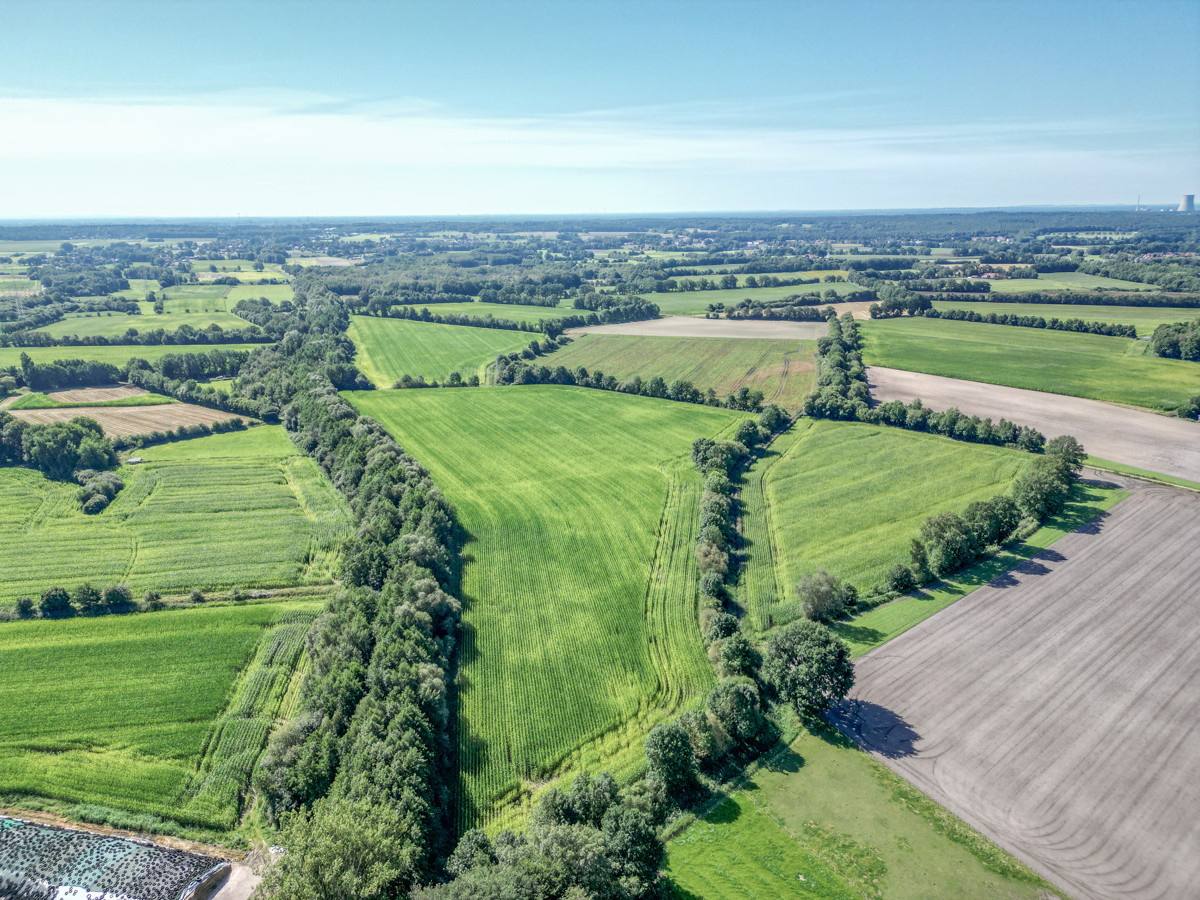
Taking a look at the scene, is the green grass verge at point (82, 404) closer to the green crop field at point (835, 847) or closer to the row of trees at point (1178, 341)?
the green crop field at point (835, 847)

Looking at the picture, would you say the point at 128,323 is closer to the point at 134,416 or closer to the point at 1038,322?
the point at 134,416

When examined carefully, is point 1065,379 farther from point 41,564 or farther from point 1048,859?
point 41,564

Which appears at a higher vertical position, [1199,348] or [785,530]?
[1199,348]

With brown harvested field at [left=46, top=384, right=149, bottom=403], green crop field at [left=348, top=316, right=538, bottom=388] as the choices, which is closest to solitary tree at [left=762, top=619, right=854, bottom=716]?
green crop field at [left=348, top=316, right=538, bottom=388]

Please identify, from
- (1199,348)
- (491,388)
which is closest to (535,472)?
(491,388)

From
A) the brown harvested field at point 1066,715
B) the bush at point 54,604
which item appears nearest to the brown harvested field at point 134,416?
the bush at point 54,604

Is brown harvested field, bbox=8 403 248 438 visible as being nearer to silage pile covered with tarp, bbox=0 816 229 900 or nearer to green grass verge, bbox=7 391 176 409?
green grass verge, bbox=7 391 176 409
